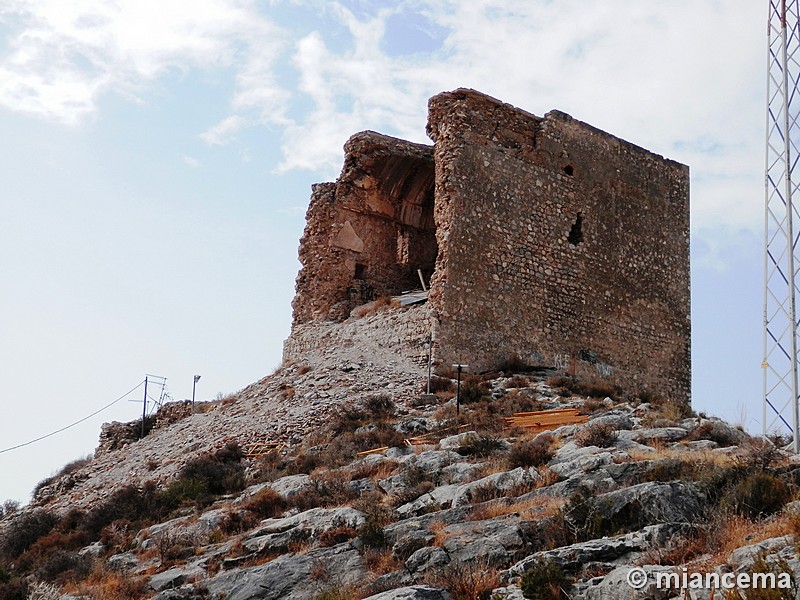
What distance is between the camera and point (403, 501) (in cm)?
1303

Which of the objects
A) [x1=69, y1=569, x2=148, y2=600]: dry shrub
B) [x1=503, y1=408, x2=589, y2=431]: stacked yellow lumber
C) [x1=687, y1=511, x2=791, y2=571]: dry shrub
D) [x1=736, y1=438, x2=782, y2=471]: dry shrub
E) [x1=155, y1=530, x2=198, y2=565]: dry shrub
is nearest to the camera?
[x1=687, y1=511, x2=791, y2=571]: dry shrub

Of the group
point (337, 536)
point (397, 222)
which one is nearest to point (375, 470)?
point (337, 536)

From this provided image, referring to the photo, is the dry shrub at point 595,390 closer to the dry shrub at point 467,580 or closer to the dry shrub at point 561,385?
the dry shrub at point 561,385

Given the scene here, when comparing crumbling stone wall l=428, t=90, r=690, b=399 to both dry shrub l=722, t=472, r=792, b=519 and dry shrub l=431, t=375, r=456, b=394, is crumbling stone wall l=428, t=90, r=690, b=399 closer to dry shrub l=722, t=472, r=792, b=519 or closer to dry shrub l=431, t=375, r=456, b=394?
dry shrub l=431, t=375, r=456, b=394

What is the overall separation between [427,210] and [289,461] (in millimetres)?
9883

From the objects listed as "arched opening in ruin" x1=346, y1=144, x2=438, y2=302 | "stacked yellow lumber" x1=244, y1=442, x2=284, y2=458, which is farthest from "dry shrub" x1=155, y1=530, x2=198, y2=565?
"arched opening in ruin" x1=346, y1=144, x2=438, y2=302

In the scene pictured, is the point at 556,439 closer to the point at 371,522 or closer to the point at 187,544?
the point at 371,522

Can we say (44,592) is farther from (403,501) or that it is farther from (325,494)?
(403,501)

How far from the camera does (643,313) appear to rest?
24.0m

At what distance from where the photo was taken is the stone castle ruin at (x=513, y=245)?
21078 mm

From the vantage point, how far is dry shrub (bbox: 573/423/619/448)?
13.7 metres

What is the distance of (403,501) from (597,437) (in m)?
2.73

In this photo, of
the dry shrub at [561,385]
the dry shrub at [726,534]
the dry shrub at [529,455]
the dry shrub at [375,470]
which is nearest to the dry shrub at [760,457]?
the dry shrub at [726,534]

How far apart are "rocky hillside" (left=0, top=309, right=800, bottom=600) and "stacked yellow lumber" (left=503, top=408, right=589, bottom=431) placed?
1.07 ft
